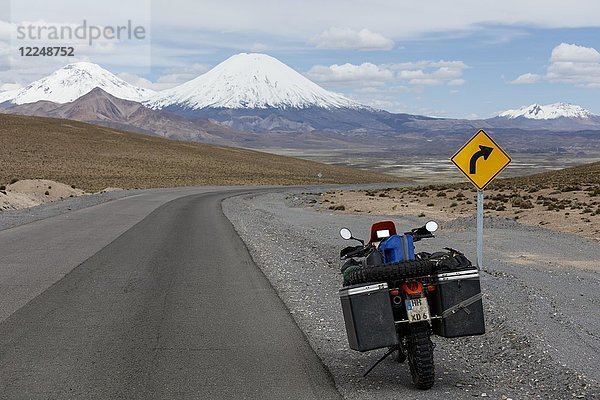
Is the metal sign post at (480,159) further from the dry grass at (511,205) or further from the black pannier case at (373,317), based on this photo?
the dry grass at (511,205)

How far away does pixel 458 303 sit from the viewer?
641cm

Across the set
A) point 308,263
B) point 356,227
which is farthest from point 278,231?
point 308,263

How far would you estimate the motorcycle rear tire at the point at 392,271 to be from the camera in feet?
20.5

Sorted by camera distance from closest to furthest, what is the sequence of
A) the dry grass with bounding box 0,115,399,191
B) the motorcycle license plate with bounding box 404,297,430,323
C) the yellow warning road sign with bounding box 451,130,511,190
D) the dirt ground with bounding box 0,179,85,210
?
the motorcycle license plate with bounding box 404,297,430,323
the yellow warning road sign with bounding box 451,130,511,190
the dirt ground with bounding box 0,179,85,210
the dry grass with bounding box 0,115,399,191

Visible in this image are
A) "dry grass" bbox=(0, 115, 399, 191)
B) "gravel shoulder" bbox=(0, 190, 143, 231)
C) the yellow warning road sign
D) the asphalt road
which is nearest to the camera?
the asphalt road

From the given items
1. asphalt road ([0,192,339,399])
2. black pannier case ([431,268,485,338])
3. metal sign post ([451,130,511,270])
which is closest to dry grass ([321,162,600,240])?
metal sign post ([451,130,511,270])

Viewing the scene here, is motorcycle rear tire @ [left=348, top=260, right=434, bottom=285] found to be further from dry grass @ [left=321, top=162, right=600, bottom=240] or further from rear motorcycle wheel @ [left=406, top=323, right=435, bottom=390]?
dry grass @ [left=321, top=162, right=600, bottom=240]

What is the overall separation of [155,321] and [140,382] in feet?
8.12

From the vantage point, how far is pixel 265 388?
20.9 ft

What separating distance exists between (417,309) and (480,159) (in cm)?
581

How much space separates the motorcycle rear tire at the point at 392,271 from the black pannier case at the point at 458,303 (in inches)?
7.7

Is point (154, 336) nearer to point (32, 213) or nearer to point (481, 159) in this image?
point (481, 159)

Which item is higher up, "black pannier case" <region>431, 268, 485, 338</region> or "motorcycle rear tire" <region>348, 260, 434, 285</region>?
"motorcycle rear tire" <region>348, 260, 434, 285</region>

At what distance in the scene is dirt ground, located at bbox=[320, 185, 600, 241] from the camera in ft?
84.4
